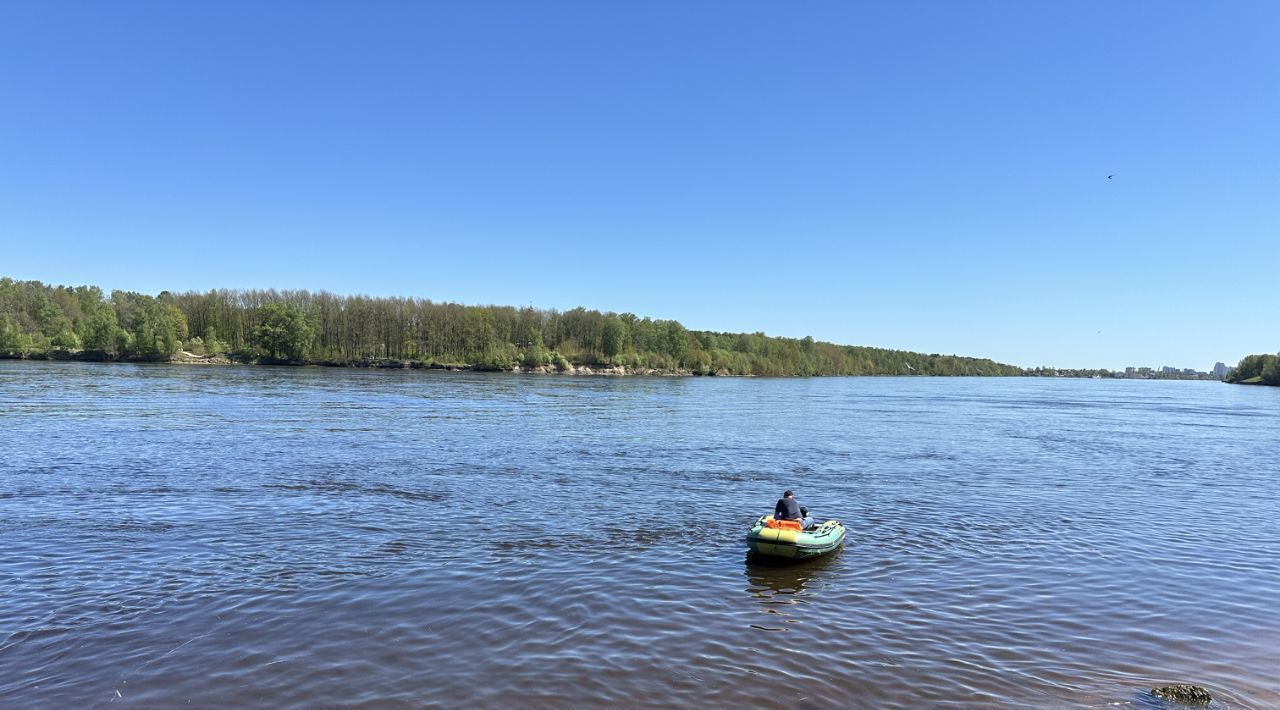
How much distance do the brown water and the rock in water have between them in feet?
0.93

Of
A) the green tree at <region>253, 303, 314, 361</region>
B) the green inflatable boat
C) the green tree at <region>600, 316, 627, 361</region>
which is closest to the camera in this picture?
the green inflatable boat

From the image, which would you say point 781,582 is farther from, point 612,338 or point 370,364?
point 612,338

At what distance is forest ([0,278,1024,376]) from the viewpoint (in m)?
139

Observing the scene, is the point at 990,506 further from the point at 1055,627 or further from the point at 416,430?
the point at 416,430

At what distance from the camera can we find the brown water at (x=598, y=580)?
10484 mm

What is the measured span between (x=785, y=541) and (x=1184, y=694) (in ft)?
25.2

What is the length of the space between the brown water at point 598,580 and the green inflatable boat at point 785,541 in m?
0.35

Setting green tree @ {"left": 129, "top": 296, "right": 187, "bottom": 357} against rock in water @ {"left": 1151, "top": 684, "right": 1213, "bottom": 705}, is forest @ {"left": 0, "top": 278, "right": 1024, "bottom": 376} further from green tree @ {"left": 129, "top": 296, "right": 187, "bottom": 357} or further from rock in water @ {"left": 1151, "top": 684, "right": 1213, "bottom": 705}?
rock in water @ {"left": 1151, "top": 684, "right": 1213, "bottom": 705}

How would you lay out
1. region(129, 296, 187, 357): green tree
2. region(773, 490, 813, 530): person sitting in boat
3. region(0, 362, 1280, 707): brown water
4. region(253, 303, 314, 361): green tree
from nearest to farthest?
1. region(0, 362, 1280, 707): brown water
2. region(773, 490, 813, 530): person sitting in boat
3. region(129, 296, 187, 357): green tree
4. region(253, 303, 314, 361): green tree

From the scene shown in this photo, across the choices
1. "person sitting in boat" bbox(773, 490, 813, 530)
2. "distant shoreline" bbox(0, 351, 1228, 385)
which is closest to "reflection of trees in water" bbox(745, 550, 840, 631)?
"person sitting in boat" bbox(773, 490, 813, 530)

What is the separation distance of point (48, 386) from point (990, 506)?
78474 mm

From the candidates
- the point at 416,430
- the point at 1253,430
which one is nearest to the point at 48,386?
the point at 416,430

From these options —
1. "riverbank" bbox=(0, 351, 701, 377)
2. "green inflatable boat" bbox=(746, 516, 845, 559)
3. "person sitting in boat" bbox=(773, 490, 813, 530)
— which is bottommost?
"green inflatable boat" bbox=(746, 516, 845, 559)

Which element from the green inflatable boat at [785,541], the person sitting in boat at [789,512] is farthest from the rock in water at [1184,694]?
the person sitting in boat at [789,512]
